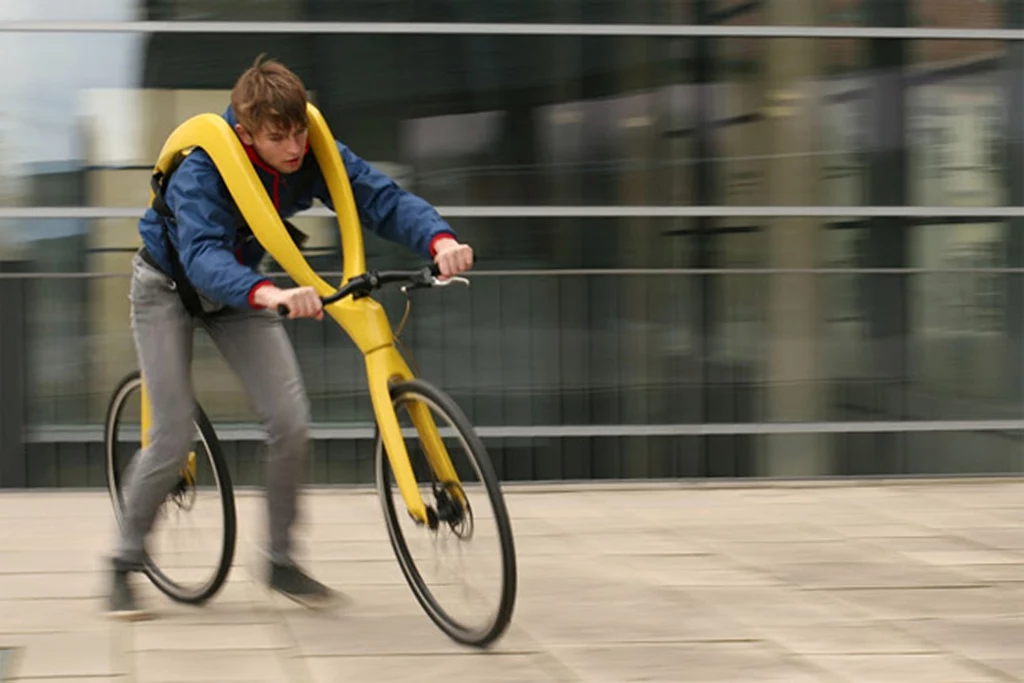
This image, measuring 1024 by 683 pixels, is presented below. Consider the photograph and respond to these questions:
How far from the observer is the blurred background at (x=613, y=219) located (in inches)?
329

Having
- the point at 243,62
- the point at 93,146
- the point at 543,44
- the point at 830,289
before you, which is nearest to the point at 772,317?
the point at 830,289

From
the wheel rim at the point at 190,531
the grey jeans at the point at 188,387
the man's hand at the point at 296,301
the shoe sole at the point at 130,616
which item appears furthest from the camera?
the wheel rim at the point at 190,531

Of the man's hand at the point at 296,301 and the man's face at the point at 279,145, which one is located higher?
the man's face at the point at 279,145

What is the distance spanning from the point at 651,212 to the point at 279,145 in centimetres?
425

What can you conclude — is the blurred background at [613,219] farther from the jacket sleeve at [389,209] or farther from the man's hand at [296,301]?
the man's hand at [296,301]

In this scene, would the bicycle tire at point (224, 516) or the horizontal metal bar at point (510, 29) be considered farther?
the horizontal metal bar at point (510, 29)

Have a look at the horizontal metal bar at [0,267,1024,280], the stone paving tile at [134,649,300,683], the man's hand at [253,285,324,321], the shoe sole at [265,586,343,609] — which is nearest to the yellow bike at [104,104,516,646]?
the man's hand at [253,285,324,321]

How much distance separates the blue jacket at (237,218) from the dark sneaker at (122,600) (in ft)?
3.08

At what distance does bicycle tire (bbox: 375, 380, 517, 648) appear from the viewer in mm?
4359

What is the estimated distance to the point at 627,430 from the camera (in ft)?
28.2

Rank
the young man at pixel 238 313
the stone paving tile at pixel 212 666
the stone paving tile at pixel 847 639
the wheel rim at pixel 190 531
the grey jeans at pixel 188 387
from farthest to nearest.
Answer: the wheel rim at pixel 190 531, the grey jeans at pixel 188 387, the stone paving tile at pixel 847 639, the young man at pixel 238 313, the stone paving tile at pixel 212 666

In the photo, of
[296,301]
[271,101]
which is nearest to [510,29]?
[271,101]

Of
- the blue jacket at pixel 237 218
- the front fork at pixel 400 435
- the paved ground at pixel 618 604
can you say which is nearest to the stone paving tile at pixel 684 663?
the paved ground at pixel 618 604

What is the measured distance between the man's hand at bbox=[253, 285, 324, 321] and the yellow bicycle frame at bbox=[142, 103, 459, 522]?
1.07 feet
